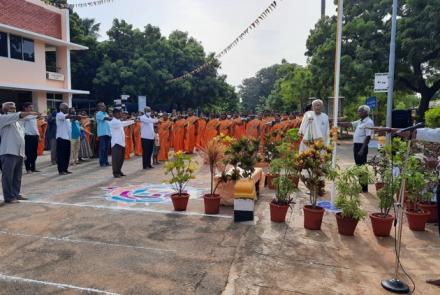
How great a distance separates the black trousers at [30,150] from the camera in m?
10.3

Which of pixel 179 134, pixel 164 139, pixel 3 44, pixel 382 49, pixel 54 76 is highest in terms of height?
pixel 3 44

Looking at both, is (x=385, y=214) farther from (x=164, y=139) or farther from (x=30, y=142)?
(x=30, y=142)

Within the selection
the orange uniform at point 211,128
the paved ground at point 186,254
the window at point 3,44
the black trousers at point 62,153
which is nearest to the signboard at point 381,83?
the orange uniform at point 211,128

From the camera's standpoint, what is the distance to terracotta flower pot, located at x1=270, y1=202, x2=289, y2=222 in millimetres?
5668

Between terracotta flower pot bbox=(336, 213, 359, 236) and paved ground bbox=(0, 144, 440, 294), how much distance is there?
104mm

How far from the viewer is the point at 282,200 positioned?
19.0 ft

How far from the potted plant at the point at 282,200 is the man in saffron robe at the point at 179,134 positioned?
8761 millimetres

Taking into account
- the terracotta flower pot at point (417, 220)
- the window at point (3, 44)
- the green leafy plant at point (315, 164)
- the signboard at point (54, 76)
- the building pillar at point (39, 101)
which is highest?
the window at point (3, 44)

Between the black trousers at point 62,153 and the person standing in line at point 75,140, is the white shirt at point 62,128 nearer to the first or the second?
the black trousers at point 62,153

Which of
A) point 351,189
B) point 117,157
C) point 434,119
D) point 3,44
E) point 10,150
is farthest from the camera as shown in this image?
point 3,44

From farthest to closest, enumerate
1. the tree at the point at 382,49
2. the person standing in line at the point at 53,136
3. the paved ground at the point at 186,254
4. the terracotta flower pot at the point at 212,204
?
the tree at the point at 382,49 < the person standing in line at the point at 53,136 < the terracotta flower pot at the point at 212,204 < the paved ground at the point at 186,254

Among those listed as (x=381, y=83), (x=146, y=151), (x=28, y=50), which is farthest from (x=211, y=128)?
(x=28, y=50)

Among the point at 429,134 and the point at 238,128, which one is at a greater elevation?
the point at 429,134

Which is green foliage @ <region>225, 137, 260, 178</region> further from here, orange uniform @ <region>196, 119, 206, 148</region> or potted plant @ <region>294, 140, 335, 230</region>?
orange uniform @ <region>196, 119, 206, 148</region>
